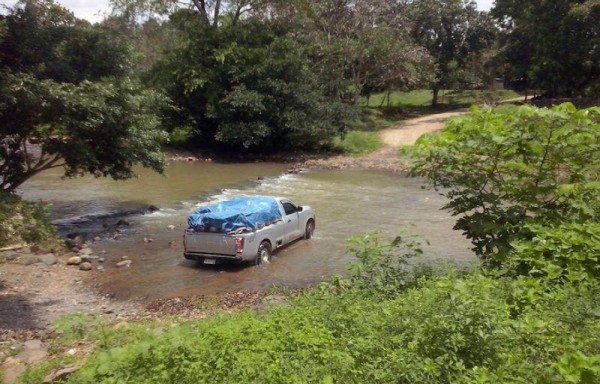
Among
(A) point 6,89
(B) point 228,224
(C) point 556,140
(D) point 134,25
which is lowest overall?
(B) point 228,224

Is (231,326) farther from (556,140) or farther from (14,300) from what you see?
(14,300)

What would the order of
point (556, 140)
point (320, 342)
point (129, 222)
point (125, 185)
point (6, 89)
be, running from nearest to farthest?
point (320, 342)
point (556, 140)
point (6, 89)
point (129, 222)
point (125, 185)

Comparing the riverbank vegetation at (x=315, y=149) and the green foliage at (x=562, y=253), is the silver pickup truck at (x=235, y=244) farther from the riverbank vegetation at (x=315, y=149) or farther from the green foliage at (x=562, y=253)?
the green foliage at (x=562, y=253)

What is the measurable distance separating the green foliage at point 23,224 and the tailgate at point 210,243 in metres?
4.34

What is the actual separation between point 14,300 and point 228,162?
81.4 feet

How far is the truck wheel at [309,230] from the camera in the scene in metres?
17.3

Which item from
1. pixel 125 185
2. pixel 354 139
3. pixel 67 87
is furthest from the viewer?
pixel 354 139

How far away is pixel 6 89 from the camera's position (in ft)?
44.8

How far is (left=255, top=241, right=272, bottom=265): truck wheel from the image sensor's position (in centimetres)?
1445

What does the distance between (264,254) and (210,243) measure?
1.53 meters

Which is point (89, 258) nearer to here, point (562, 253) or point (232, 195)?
point (232, 195)

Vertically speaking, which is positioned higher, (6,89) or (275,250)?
(6,89)

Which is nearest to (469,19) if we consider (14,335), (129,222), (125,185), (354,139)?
(354,139)

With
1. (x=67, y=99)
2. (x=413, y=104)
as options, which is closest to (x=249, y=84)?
(x=67, y=99)
